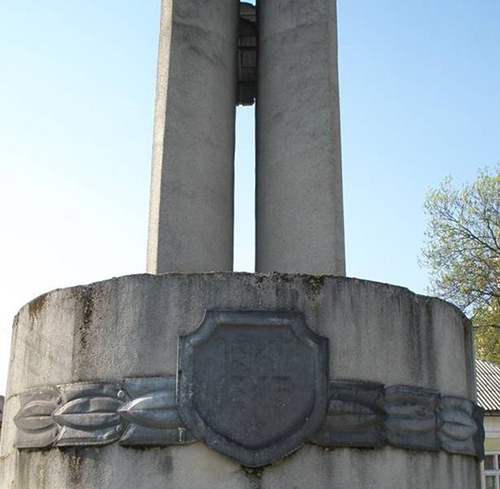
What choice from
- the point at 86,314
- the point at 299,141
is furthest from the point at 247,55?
the point at 86,314

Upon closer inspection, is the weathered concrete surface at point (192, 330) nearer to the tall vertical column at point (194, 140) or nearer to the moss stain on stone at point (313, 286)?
the moss stain on stone at point (313, 286)

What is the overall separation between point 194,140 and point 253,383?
2.78 metres

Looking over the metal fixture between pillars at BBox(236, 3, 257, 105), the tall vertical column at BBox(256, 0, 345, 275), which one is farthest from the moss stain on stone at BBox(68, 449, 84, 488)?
the metal fixture between pillars at BBox(236, 3, 257, 105)

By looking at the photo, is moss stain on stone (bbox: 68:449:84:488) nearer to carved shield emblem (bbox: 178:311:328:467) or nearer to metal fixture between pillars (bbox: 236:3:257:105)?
carved shield emblem (bbox: 178:311:328:467)

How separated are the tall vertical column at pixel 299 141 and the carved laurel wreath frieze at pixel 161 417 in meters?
1.80

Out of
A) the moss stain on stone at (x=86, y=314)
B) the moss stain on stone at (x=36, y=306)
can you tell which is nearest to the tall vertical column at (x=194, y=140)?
the moss stain on stone at (x=36, y=306)

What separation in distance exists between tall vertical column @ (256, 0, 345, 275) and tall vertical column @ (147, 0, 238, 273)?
0.30 m

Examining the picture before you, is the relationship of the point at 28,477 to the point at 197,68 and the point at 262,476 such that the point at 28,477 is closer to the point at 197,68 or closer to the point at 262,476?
the point at 262,476

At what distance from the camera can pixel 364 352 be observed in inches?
198

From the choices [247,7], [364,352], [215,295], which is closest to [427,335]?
[364,352]

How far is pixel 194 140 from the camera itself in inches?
277

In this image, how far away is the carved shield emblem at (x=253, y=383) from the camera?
15.3 feet

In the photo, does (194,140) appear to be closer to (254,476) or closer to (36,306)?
(36,306)

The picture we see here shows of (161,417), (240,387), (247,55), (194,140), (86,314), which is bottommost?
(161,417)
